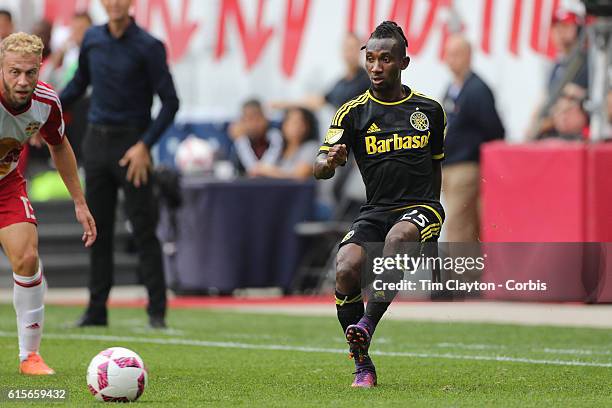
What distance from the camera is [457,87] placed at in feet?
47.8

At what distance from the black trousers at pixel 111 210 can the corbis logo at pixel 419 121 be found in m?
3.93

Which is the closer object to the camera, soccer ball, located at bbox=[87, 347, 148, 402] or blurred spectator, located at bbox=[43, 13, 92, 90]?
soccer ball, located at bbox=[87, 347, 148, 402]

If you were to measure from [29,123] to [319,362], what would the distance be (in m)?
2.31

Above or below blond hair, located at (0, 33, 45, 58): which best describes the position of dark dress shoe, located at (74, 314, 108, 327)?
below

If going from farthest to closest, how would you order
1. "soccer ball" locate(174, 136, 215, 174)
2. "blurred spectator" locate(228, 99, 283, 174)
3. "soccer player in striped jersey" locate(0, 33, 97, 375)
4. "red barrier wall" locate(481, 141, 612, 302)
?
1. "soccer ball" locate(174, 136, 215, 174)
2. "blurred spectator" locate(228, 99, 283, 174)
3. "red barrier wall" locate(481, 141, 612, 302)
4. "soccer player in striped jersey" locate(0, 33, 97, 375)

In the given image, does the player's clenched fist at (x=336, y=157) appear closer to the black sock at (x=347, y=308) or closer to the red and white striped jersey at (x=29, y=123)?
the black sock at (x=347, y=308)

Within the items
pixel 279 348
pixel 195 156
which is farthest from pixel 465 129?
pixel 279 348

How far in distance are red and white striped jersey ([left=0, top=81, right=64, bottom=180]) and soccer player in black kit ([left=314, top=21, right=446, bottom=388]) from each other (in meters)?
1.66

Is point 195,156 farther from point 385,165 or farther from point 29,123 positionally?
point 385,165

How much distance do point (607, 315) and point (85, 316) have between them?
452cm

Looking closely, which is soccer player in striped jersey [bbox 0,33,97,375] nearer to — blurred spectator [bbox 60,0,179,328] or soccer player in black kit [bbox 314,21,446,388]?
soccer player in black kit [bbox 314,21,446,388]

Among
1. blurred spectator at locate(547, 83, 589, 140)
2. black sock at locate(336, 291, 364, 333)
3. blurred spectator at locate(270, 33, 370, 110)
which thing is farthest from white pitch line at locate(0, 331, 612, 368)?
blurred spectator at locate(547, 83, 589, 140)

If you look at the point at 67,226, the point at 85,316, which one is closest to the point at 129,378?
the point at 85,316

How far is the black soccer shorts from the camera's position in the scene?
7.68 meters
